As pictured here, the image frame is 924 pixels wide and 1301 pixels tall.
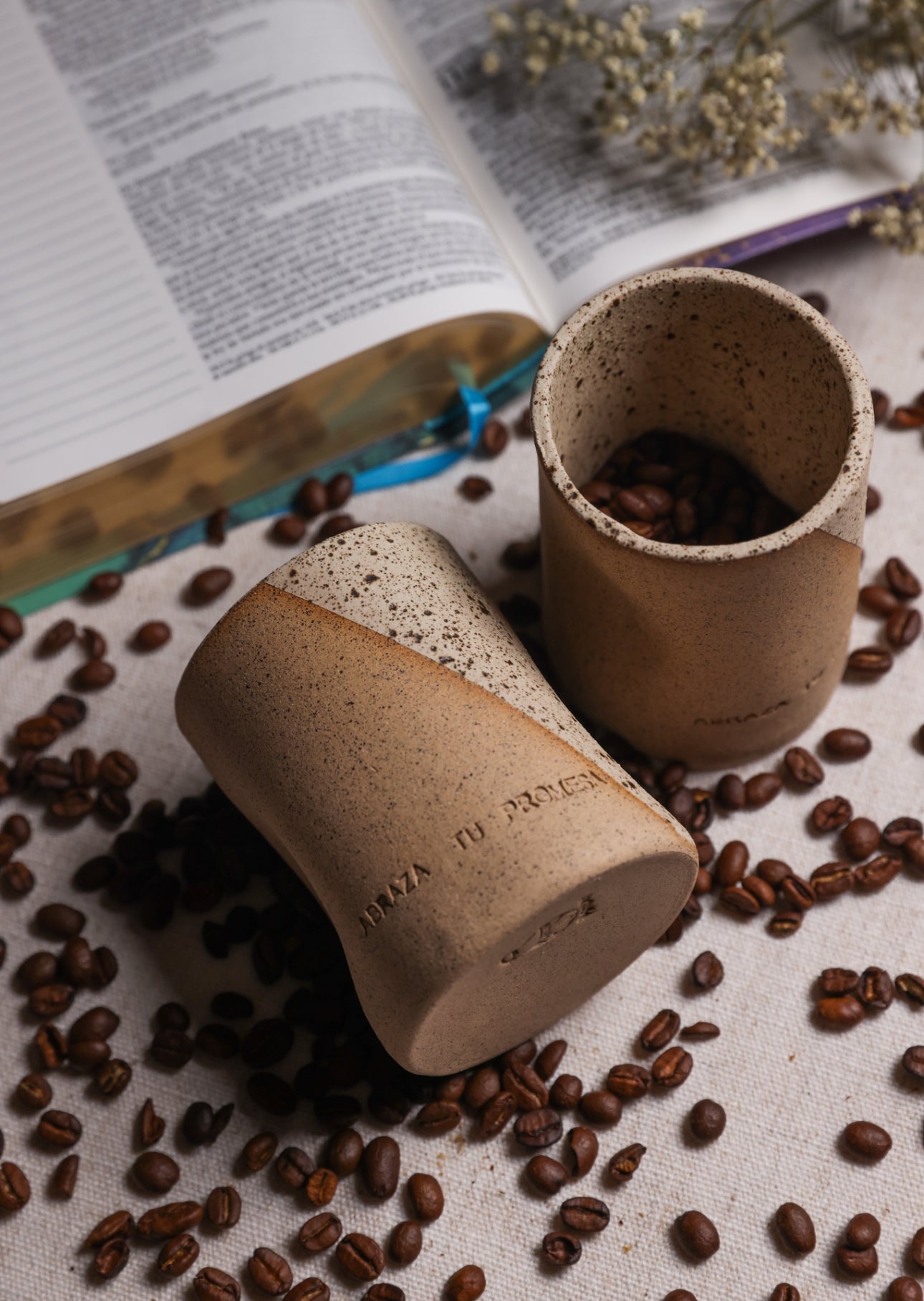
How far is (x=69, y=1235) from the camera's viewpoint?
913 millimetres

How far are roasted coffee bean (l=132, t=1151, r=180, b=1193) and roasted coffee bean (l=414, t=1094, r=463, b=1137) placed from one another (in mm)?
182

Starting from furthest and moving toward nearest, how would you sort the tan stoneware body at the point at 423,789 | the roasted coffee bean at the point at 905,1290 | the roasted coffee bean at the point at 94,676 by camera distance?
the roasted coffee bean at the point at 94,676, the roasted coffee bean at the point at 905,1290, the tan stoneware body at the point at 423,789

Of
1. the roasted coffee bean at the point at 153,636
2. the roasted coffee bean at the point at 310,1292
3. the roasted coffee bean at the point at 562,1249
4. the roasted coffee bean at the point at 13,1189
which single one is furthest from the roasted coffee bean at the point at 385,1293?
the roasted coffee bean at the point at 153,636

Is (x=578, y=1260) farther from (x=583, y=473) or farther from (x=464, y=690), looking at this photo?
(x=583, y=473)

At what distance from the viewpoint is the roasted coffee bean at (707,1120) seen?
2.95 feet

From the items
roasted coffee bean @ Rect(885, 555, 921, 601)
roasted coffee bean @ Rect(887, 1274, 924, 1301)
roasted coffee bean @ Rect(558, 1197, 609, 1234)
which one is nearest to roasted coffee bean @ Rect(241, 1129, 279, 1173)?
roasted coffee bean @ Rect(558, 1197, 609, 1234)

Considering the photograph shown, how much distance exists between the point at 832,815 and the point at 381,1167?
0.44 m

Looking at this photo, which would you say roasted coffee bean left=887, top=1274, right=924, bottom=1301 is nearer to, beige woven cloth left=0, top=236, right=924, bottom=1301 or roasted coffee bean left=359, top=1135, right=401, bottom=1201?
beige woven cloth left=0, top=236, right=924, bottom=1301

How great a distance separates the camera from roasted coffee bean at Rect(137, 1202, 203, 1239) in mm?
888

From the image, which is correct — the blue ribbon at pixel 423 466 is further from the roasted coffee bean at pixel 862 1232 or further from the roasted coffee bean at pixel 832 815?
the roasted coffee bean at pixel 862 1232

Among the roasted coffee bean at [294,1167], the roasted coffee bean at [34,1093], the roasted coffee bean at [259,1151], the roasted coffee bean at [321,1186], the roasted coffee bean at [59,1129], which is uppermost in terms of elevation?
the roasted coffee bean at [34,1093]

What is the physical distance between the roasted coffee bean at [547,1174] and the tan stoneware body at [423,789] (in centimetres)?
11

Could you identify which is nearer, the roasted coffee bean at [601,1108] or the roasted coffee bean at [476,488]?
the roasted coffee bean at [601,1108]

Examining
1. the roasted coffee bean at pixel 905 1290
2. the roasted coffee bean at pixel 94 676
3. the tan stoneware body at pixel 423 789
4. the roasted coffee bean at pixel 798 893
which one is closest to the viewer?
the tan stoneware body at pixel 423 789
